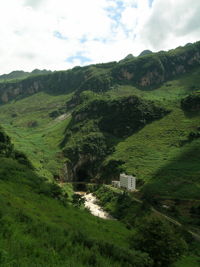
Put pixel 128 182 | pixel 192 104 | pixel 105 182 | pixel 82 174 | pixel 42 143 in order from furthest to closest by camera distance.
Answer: pixel 42 143, pixel 82 174, pixel 192 104, pixel 105 182, pixel 128 182

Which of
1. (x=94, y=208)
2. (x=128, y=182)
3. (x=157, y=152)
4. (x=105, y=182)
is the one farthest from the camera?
(x=105, y=182)

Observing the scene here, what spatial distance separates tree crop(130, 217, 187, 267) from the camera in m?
27.9

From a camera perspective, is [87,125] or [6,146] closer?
[6,146]

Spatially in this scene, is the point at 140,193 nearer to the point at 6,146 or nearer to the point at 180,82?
the point at 6,146

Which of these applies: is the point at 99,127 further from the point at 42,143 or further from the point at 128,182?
the point at 128,182

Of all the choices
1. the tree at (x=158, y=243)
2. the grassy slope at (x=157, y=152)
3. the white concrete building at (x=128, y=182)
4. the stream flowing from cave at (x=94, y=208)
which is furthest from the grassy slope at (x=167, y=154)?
the tree at (x=158, y=243)

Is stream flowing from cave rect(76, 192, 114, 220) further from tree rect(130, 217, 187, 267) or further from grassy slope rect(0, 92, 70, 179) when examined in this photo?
tree rect(130, 217, 187, 267)

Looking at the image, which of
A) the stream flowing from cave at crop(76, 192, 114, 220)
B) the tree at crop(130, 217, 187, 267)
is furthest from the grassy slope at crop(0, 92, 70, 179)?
the tree at crop(130, 217, 187, 267)

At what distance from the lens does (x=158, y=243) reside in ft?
91.2

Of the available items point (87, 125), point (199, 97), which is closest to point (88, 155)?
point (87, 125)

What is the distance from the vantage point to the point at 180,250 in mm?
30250

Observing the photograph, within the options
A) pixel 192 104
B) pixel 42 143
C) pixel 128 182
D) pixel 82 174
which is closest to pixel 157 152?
pixel 128 182

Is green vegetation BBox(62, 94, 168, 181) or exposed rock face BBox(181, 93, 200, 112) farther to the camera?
exposed rock face BBox(181, 93, 200, 112)

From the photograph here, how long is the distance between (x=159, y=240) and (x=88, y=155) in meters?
93.0
